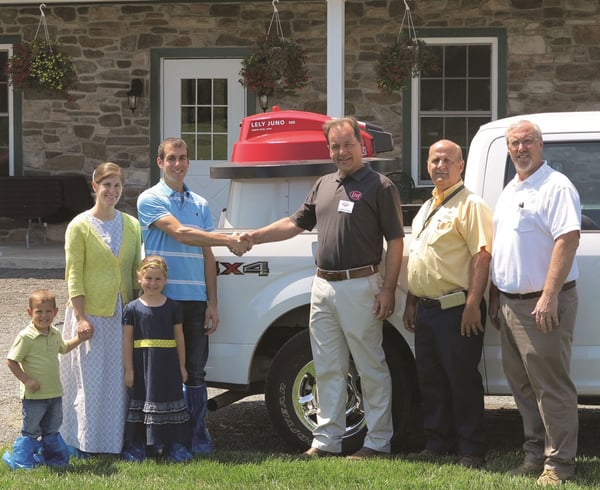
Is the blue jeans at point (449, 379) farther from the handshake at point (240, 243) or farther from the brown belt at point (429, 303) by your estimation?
the handshake at point (240, 243)

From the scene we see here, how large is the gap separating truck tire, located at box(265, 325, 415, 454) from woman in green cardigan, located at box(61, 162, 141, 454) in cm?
79

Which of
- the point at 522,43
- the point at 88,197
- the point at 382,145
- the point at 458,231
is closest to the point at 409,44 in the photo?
the point at 522,43

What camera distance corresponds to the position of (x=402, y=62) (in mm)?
12602

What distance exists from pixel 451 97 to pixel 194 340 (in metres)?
8.78

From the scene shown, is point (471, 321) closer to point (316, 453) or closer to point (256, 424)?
point (316, 453)

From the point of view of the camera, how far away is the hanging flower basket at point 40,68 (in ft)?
43.2

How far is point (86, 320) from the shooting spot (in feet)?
17.4

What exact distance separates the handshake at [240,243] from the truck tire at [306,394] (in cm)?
54

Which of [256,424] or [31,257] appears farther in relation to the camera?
[31,257]

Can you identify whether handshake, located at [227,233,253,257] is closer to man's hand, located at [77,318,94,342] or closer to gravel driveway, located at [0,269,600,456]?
man's hand, located at [77,318,94,342]

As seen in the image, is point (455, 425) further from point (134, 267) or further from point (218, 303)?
point (134, 267)

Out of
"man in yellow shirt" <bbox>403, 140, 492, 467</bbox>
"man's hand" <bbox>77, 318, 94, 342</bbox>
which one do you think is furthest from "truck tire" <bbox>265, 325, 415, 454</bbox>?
"man's hand" <bbox>77, 318, 94, 342</bbox>

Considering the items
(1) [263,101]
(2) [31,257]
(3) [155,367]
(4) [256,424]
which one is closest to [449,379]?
(3) [155,367]

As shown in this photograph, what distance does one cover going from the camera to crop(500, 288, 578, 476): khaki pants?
15.9 ft
